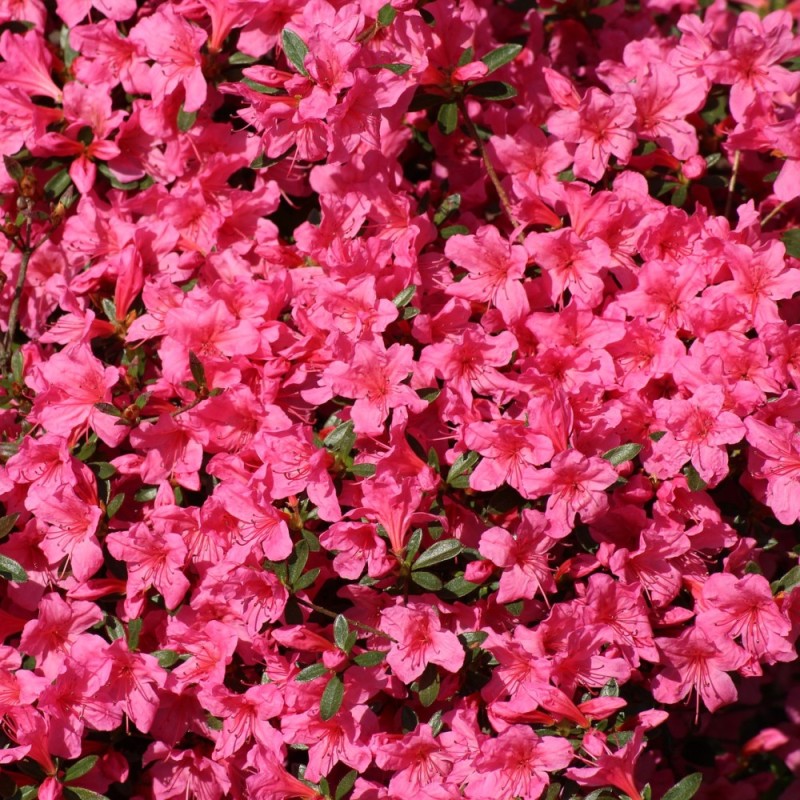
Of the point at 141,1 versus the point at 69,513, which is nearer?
the point at 69,513

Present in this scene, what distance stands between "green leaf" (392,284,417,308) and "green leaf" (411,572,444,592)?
0.54m

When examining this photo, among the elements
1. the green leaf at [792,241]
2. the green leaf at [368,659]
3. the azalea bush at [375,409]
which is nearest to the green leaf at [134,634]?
the azalea bush at [375,409]

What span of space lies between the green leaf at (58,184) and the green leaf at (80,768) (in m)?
1.24

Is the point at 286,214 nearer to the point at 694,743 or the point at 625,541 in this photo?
the point at 625,541

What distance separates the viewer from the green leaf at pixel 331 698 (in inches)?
79.7

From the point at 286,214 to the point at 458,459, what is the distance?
0.80 m

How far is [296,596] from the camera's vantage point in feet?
7.00

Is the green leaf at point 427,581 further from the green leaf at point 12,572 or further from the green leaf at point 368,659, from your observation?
the green leaf at point 12,572

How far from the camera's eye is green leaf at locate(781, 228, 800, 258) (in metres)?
2.38

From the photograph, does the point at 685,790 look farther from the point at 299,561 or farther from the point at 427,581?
the point at 299,561

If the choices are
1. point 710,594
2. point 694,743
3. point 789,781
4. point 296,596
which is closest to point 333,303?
point 296,596

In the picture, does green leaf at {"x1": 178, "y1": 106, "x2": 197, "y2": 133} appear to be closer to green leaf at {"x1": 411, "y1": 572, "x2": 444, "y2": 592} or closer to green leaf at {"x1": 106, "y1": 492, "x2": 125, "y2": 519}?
green leaf at {"x1": 106, "y1": 492, "x2": 125, "y2": 519}

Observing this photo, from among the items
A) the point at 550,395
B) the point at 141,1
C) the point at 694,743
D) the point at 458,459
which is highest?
the point at 141,1

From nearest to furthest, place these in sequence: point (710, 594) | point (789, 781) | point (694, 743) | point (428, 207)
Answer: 1. point (710, 594)
2. point (428, 207)
3. point (694, 743)
4. point (789, 781)
